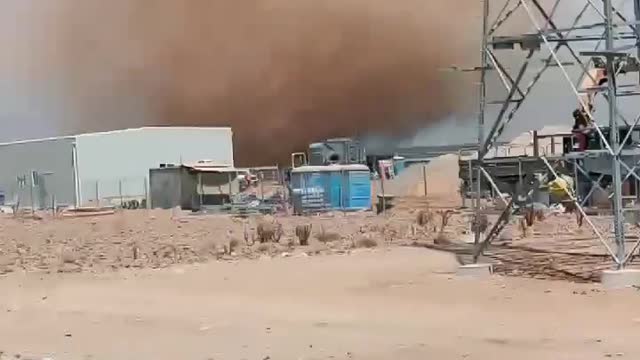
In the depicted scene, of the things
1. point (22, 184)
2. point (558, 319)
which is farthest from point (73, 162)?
point (558, 319)

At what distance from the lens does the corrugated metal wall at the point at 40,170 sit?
2239 inches

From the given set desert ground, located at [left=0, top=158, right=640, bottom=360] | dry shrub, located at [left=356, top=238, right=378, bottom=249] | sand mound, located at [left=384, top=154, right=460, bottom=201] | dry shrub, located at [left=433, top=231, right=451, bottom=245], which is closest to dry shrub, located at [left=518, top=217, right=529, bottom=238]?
desert ground, located at [left=0, top=158, right=640, bottom=360]

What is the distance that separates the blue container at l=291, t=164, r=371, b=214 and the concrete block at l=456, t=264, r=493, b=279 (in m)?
26.1

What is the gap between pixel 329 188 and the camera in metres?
45.2

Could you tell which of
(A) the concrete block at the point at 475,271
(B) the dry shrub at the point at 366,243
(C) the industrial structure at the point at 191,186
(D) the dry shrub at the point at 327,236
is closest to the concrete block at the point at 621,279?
(A) the concrete block at the point at 475,271

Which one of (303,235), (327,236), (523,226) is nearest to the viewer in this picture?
(303,235)

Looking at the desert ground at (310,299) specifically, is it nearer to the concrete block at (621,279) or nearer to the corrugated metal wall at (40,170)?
the concrete block at (621,279)

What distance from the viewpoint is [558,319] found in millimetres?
13078

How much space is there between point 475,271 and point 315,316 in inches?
177

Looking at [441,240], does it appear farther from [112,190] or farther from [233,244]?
[112,190]

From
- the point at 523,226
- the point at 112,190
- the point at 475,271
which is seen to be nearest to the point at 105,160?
the point at 112,190

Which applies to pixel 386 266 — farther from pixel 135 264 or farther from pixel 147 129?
pixel 147 129

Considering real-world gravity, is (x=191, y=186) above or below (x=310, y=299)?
above

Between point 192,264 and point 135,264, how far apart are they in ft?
4.39
